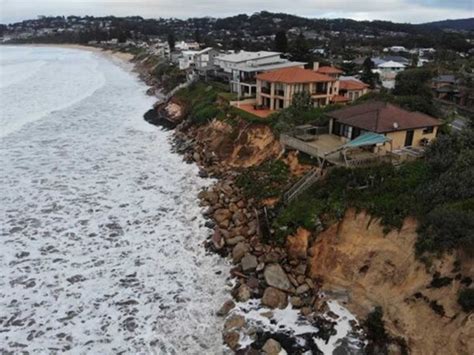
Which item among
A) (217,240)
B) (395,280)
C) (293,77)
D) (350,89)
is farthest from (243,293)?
(350,89)

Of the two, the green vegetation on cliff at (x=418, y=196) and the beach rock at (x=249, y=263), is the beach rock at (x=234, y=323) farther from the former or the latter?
the green vegetation on cliff at (x=418, y=196)

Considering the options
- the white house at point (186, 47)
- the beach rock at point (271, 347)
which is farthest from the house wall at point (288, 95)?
the white house at point (186, 47)

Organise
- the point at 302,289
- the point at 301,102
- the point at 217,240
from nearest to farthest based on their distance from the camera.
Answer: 1. the point at 302,289
2. the point at 217,240
3. the point at 301,102

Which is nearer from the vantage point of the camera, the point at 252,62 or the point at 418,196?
the point at 418,196

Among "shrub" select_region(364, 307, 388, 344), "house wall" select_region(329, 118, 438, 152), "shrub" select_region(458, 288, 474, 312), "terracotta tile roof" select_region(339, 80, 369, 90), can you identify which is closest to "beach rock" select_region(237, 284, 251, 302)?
"shrub" select_region(364, 307, 388, 344)

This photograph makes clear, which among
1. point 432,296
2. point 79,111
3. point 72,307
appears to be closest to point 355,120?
point 432,296

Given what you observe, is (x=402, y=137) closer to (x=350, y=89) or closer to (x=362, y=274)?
(x=362, y=274)
